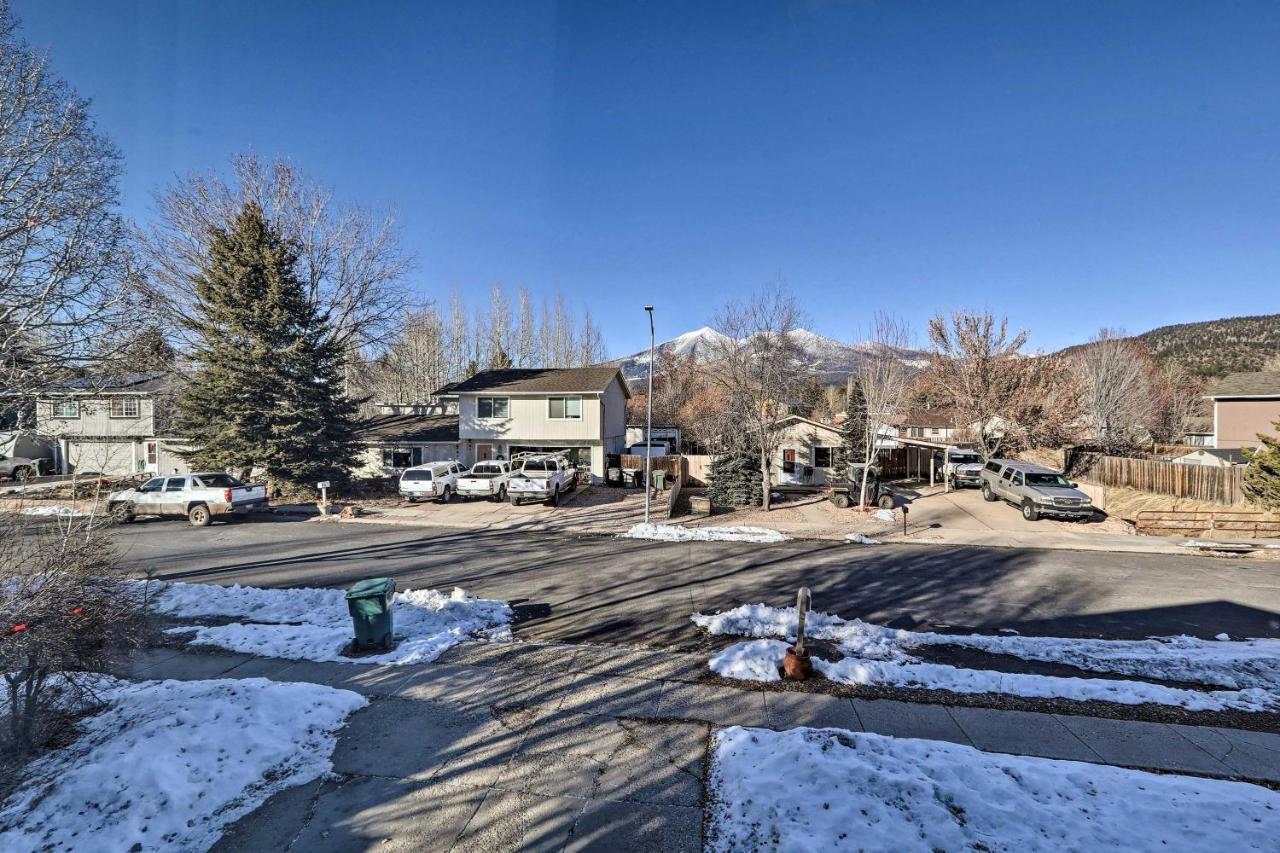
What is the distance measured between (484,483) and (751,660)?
17892mm

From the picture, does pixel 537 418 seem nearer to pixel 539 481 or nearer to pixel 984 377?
pixel 539 481

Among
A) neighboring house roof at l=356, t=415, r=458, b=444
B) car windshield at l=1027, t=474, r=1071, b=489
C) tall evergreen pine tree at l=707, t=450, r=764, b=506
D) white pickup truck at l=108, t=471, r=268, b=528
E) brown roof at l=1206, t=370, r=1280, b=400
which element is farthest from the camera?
neighboring house roof at l=356, t=415, r=458, b=444

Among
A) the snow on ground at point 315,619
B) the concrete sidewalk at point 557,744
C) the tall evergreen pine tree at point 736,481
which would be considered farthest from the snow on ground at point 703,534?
the concrete sidewalk at point 557,744

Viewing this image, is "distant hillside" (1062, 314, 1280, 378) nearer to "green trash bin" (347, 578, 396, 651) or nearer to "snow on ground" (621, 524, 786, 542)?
"snow on ground" (621, 524, 786, 542)

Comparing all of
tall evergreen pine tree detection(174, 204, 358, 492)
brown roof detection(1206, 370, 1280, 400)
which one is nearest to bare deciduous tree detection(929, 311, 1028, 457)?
brown roof detection(1206, 370, 1280, 400)

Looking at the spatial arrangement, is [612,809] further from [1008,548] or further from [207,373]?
[207,373]

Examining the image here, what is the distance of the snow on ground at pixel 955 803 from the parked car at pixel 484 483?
1910 cm

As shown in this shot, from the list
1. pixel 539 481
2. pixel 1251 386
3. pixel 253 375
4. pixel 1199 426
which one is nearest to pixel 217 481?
pixel 253 375

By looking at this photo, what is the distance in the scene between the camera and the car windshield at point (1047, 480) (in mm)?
19719

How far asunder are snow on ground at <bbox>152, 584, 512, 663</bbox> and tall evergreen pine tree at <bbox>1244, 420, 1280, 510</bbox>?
25.2 metres

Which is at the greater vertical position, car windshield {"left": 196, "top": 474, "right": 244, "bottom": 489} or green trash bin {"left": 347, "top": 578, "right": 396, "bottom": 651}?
car windshield {"left": 196, "top": 474, "right": 244, "bottom": 489}

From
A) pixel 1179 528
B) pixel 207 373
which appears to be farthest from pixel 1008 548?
pixel 207 373

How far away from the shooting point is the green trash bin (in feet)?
23.9

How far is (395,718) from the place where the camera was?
18.2ft
